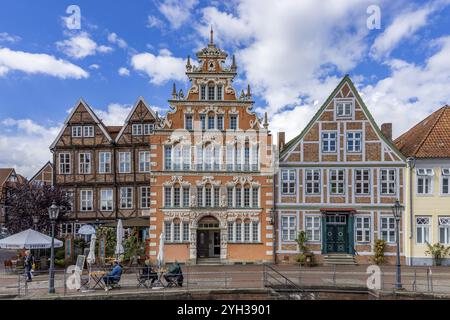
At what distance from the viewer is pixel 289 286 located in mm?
18078

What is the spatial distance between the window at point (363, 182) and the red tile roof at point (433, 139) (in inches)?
120

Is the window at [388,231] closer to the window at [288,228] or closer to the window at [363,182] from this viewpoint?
the window at [363,182]

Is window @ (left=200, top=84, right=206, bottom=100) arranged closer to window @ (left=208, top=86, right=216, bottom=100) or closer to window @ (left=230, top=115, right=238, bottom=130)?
window @ (left=208, top=86, right=216, bottom=100)

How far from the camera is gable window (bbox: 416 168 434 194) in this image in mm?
27266

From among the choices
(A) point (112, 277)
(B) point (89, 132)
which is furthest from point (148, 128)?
(A) point (112, 277)

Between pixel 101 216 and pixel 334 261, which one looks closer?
pixel 334 261

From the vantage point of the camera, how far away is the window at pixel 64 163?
115ft

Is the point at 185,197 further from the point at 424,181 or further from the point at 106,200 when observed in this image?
the point at 424,181

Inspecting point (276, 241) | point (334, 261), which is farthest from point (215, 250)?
point (334, 261)

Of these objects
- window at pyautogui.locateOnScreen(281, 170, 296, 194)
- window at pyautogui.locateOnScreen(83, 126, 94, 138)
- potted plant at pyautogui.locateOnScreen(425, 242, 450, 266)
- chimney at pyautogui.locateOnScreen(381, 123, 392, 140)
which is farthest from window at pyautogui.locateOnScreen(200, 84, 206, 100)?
potted plant at pyautogui.locateOnScreen(425, 242, 450, 266)

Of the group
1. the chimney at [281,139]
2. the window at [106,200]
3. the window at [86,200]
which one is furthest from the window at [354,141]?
the window at [86,200]

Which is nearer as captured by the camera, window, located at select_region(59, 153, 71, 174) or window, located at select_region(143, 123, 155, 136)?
window, located at select_region(143, 123, 155, 136)
